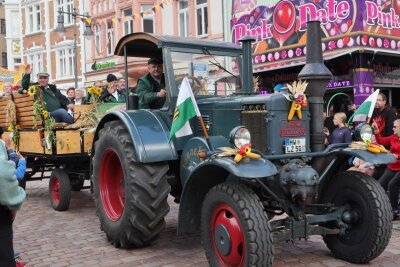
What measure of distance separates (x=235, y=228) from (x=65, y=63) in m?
26.5

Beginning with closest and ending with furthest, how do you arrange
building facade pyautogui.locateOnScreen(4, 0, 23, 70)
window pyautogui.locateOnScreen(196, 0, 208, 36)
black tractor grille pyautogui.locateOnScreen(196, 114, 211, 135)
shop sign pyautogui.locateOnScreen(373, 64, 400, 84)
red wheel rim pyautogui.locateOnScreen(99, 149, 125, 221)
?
black tractor grille pyautogui.locateOnScreen(196, 114, 211, 135)
red wheel rim pyautogui.locateOnScreen(99, 149, 125, 221)
shop sign pyautogui.locateOnScreen(373, 64, 400, 84)
window pyautogui.locateOnScreen(196, 0, 208, 36)
building facade pyautogui.locateOnScreen(4, 0, 23, 70)

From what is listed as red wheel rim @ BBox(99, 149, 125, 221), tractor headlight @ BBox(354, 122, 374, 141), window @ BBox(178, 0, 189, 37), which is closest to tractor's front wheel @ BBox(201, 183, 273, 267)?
tractor headlight @ BBox(354, 122, 374, 141)

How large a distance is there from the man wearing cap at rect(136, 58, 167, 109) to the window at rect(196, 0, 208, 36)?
44.4 ft

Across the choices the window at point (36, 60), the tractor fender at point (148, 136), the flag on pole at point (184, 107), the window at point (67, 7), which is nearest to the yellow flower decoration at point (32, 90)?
the tractor fender at point (148, 136)

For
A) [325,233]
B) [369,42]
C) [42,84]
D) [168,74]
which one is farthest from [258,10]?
[325,233]

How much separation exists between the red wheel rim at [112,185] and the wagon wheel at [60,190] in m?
1.75

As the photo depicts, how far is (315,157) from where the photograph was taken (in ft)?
15.2

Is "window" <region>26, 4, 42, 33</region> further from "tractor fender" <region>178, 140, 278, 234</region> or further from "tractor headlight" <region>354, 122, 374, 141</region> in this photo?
A: "tractor headlight" <region>354, 122, 374, 141</region>

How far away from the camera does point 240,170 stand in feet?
12.3

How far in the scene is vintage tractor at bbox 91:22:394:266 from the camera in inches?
157

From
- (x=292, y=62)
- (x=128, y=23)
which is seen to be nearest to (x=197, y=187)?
(x=292, y=62)

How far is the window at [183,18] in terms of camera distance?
65.5ft

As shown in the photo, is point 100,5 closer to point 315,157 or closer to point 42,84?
point 42,84

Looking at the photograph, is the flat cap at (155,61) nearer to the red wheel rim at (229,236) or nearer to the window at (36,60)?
the red wheel rim at (229,236)
